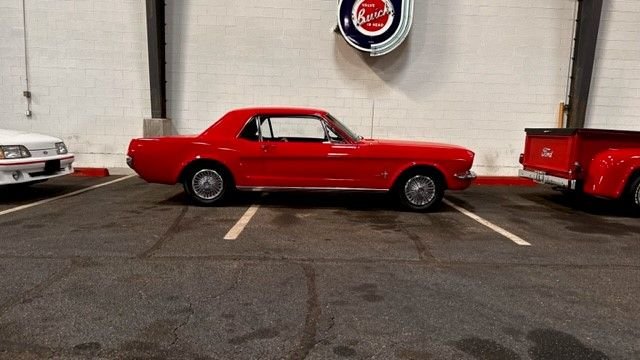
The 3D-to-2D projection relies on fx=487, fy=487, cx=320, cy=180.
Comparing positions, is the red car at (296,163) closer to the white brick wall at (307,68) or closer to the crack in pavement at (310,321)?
the crack in pavement at (310,321)

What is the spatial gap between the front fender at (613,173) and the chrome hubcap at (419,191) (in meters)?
2.40

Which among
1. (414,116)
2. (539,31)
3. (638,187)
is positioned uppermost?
(539,31)

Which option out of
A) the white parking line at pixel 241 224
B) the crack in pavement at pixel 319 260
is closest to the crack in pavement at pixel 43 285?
the crack in pavement at pixel 319 260

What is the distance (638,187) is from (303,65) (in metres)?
6.80

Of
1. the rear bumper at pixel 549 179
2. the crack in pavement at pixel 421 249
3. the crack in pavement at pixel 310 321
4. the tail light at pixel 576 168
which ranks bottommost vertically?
the crack in pavement at pixel 421 249

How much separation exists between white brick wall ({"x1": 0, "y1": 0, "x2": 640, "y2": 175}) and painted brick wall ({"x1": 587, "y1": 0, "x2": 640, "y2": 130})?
0.02m

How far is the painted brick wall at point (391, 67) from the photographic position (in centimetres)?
1071

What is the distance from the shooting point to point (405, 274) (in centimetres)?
440

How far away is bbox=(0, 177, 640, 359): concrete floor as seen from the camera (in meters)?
3.04

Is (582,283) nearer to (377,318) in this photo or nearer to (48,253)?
(377,318)

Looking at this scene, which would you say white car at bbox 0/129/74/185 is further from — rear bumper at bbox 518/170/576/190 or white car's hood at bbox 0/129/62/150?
rear bumper at bbox 518/170/576/190

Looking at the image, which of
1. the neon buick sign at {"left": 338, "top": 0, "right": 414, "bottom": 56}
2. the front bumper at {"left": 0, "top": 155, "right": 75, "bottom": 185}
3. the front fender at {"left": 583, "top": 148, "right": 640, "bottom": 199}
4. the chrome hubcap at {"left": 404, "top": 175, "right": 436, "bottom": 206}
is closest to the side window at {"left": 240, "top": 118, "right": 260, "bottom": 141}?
the chrome hubcap at {"left": 404, "top": 175, "right": 436, "bottom": 206}

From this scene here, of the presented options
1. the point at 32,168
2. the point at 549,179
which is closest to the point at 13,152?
the point at 32,168

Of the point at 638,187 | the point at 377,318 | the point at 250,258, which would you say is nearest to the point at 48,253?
the point at 250,258
